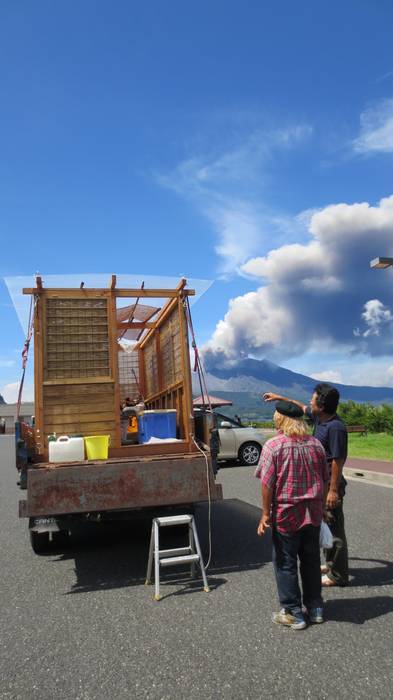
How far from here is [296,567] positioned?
13.5ft

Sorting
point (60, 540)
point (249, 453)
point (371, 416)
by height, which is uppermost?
point (371, 416)

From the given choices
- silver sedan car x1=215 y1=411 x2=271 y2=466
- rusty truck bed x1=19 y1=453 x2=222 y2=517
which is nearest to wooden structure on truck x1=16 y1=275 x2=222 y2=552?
rusty truck bed x1=19 y1=453 x2=222 y2=517

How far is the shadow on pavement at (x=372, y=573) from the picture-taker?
5.16 m

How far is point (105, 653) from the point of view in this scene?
3764 mm

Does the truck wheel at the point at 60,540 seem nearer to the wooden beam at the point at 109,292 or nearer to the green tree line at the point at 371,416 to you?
the wooden beam at the point at 109,292

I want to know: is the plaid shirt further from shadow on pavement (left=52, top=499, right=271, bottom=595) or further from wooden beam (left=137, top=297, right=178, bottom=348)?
wooden beam (left=137, top=297, right=178, bottom=348)

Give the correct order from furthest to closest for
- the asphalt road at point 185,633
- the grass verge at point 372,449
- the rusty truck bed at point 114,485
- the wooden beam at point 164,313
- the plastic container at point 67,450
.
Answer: the grass verge at point 372,449, the wooden beam at point 164,313, the plastic container at point 67,450, the rusty truck bed at point 114,485, the asphalt road at point 185,633

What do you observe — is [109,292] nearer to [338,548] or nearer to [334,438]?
[334,438]

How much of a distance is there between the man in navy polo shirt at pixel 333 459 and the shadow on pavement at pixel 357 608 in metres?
0.39

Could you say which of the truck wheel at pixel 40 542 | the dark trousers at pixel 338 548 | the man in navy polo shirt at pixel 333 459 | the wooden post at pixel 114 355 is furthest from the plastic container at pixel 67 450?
the dark trousers at pixel 338 548

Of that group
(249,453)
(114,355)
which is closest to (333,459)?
(114,355)

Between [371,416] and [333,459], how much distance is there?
26495 mm

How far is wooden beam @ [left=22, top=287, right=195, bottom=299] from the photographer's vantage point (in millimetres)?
6531

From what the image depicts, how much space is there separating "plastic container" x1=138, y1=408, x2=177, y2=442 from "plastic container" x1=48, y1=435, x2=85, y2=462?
104 centimetres
